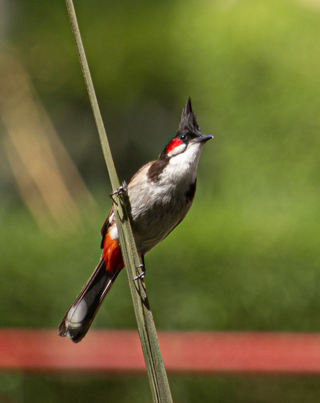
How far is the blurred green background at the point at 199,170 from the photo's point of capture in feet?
9.39

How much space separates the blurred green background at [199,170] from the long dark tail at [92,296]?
138cm

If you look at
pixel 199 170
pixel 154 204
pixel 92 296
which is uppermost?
pixel 199 170

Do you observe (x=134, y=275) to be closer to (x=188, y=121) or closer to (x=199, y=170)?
(x=188, y=121)

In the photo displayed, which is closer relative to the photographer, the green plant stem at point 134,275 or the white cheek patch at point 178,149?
the green plant stem at point 134,275

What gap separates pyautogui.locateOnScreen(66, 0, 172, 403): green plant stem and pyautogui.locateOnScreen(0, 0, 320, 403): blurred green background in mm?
2079

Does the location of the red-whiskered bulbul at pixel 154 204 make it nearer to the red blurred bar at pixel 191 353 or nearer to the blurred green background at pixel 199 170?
the red blurred bar at pixel 191 353

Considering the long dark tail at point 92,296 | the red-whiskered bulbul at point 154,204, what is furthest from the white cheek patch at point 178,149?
the long dark tail at point 92,296

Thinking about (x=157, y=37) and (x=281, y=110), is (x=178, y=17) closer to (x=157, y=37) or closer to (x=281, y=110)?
(x=157, y=37)

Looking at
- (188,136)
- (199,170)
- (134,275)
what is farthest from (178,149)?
(199,170)

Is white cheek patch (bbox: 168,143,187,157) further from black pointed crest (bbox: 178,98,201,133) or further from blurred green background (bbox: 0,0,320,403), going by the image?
blurred green background (bbox: 0,0,320,403)

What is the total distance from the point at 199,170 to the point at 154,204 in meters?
3.86

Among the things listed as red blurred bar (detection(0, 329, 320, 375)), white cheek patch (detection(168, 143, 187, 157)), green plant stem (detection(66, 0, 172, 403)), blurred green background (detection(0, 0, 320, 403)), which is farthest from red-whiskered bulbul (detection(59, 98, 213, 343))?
blurred green background (detection(0, 0, 320, 403))

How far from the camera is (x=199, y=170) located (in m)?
5.16

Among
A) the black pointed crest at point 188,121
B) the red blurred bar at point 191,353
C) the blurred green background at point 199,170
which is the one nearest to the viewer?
the black pointed crest at point 188,121
